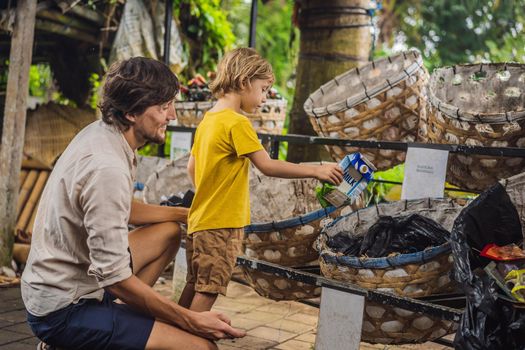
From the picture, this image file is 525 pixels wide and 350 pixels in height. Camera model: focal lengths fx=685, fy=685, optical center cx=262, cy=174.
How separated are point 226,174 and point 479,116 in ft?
4.06

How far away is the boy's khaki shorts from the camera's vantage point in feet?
10.9

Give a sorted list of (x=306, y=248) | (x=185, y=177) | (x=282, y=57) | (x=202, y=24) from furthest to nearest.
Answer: (x=282, y=57) → (x=202, y=24) → (x=185, y=177) → (x=306, y=248)

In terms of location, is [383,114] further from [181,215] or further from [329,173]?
[181,215]

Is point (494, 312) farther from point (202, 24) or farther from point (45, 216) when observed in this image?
point (202, 24)

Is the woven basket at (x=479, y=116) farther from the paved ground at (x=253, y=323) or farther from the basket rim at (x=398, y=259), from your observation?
the paved ground at (x=253, y=323)

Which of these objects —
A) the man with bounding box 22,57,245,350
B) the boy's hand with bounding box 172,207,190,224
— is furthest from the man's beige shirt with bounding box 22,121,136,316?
the boy's hand with bounding box 172,207,190,224

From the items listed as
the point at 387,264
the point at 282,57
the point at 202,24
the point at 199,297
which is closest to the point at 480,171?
the point at 387,264

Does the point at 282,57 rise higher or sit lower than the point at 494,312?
higher

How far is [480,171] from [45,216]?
2149mm

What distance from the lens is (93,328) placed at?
7.35 feet

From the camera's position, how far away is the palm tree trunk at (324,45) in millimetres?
5473

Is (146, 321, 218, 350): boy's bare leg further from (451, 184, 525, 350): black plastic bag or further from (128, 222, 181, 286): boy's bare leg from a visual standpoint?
(451, 184, 525, 350): black plastic bag

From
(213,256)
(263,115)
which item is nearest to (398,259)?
(213,256)

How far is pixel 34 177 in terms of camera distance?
7.03 meters
